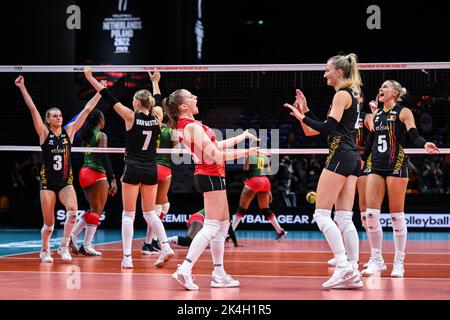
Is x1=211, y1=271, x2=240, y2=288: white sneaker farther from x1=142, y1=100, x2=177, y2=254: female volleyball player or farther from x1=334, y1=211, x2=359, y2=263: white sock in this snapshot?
x1=142, y1=100, x2=177, y2=254: female volleyball player

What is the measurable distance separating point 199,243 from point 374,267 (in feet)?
8.50

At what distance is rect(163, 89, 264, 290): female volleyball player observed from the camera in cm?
695

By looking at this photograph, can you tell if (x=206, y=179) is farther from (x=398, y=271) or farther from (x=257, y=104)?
(x=257, y=104)

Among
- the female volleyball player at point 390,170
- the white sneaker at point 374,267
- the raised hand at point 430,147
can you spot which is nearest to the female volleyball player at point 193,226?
the female volleyball player at point 390,170

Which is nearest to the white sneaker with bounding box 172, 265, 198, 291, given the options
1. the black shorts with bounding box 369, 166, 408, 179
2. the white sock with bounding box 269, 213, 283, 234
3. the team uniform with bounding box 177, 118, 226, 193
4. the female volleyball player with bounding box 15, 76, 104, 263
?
the team uniform with bounding box 177, 118, 226, 193

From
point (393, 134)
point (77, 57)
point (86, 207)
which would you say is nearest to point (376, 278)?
point (393, 134)

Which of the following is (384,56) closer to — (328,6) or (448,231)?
(328,6)

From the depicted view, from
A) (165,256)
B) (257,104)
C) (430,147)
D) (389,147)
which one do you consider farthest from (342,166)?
(257,104)

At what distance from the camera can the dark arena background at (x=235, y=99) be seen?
9.94 metres

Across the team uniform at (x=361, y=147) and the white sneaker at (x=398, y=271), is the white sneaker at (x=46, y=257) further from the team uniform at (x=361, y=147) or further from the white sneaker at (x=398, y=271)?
the white sneaker at (x=398, y=271)

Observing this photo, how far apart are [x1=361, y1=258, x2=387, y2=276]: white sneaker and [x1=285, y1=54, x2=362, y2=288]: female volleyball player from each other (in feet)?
3.71

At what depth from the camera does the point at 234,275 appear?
8414mm

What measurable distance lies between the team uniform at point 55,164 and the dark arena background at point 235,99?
111 cm
